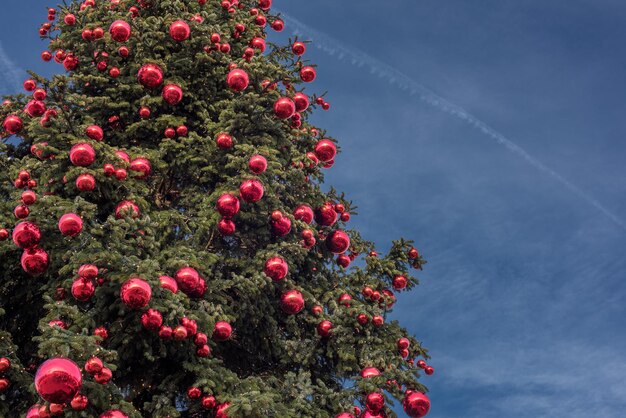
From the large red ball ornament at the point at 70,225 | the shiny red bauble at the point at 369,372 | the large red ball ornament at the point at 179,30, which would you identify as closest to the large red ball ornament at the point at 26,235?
the large red ball ornament at the point at 70,225

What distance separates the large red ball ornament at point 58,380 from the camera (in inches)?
192

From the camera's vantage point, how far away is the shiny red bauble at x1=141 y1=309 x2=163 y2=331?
20.0 feet

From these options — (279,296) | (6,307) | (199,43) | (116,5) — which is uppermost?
(116,5)

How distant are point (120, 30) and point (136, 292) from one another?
4.76 m

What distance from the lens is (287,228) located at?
8312 mm

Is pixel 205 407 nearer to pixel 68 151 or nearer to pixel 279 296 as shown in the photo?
pixel 279 296

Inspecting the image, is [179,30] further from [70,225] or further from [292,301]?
[292,301]

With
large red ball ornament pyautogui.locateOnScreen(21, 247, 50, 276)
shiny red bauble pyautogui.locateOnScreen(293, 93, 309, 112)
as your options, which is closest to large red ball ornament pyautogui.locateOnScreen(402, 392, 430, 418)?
large red ball ornament pyautogui.locateOnScreen(21, 247, 50, 276)

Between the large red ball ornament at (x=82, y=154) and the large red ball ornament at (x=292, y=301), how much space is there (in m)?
3.20

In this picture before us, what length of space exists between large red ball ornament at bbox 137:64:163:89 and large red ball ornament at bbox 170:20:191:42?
2.00 feet

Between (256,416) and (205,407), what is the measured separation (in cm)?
80

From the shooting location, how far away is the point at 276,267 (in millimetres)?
7758

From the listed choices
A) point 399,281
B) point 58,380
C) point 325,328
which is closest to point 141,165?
point 325,328

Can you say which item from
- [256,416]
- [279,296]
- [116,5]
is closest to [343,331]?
[279,296]
